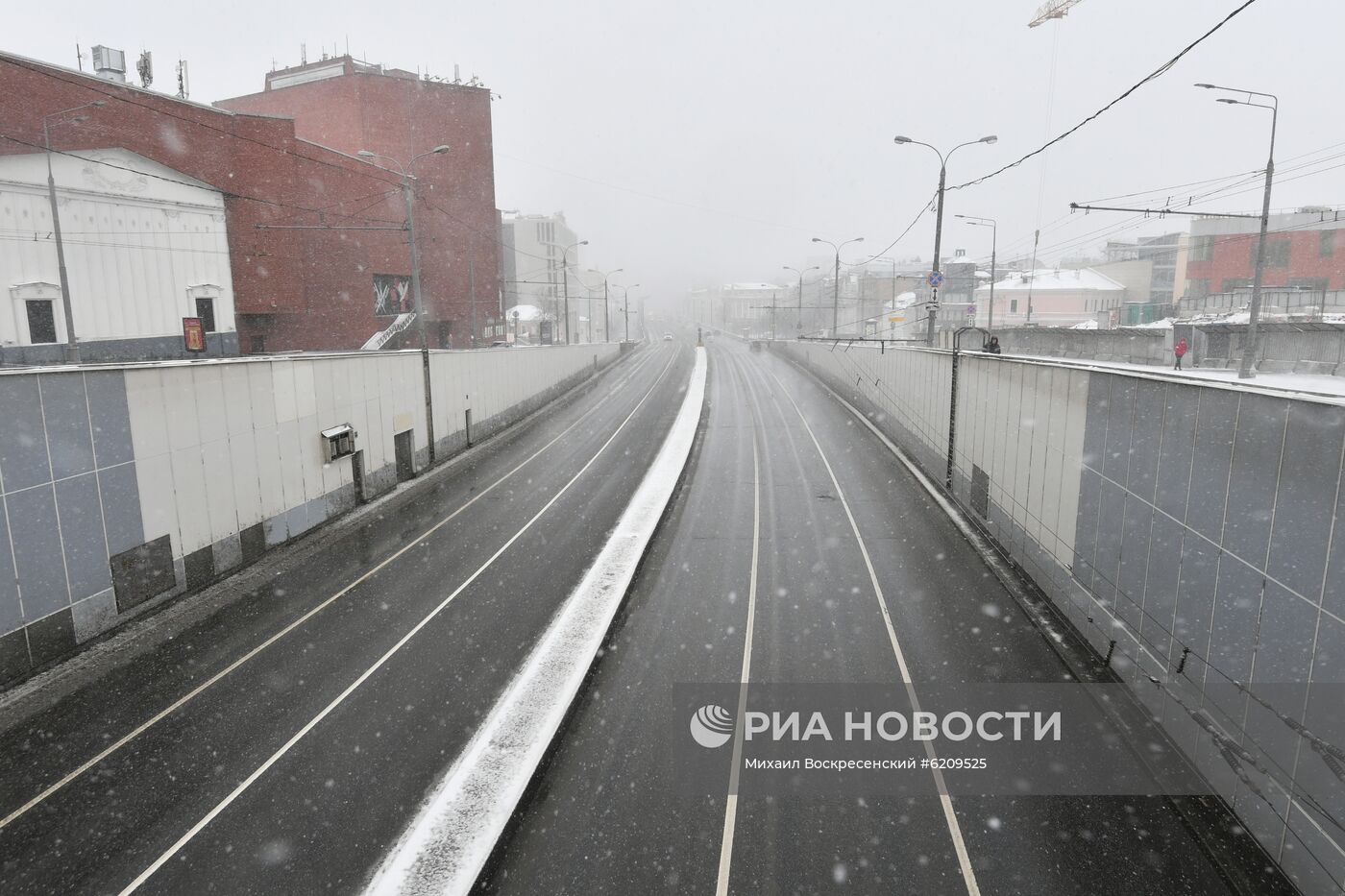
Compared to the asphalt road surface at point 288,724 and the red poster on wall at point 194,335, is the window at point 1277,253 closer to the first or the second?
the asphalt road surface at point 288,724

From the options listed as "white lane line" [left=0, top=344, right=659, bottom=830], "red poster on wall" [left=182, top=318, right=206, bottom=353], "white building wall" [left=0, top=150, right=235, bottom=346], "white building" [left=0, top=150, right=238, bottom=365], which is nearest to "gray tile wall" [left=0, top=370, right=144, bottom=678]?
"white lane line" [left=0, top=344, right=659, bottom=830]

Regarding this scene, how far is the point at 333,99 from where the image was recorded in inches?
2261

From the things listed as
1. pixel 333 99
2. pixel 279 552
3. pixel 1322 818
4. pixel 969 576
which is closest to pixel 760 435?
pixel 969 576

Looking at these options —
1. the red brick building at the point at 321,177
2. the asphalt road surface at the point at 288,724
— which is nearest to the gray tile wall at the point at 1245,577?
the asphalt road surface at the point at 288,724

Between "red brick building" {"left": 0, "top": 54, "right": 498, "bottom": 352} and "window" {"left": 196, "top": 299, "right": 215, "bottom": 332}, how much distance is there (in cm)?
205

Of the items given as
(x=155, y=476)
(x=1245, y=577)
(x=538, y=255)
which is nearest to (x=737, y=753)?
(x=1245, y=577)

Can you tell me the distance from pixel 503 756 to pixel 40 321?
31.7 m

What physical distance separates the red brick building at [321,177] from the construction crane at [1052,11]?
2073 inches

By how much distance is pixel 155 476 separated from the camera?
1319 cm

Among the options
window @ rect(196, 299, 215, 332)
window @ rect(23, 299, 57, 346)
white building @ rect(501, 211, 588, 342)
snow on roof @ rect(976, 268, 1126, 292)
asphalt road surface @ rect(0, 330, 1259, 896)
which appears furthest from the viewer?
white building @ rect(501, 211, 588, 342)

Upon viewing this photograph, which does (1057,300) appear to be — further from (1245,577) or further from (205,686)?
(205,686)

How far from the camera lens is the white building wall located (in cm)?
2794

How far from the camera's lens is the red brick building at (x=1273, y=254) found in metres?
63.2

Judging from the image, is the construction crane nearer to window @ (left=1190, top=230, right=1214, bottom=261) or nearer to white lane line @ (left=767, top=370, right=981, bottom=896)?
window @ (left=1190, top=230, right=1214, bottom=261)
